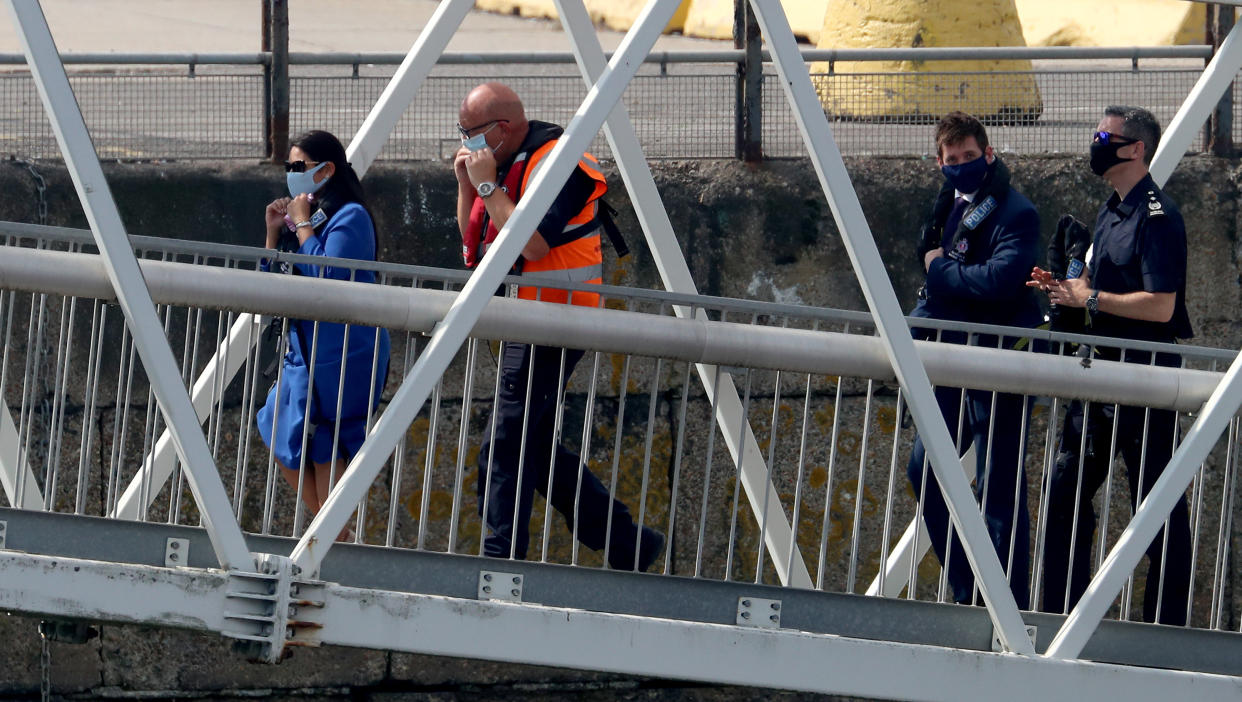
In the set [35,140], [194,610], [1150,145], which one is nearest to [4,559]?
[194,610]

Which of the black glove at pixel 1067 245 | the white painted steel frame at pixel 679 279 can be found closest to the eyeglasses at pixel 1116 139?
the black glove at pixel 1067 245

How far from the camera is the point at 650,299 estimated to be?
4.72 metres

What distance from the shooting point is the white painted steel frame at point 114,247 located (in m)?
4.17

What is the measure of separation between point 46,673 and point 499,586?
9.97 feet

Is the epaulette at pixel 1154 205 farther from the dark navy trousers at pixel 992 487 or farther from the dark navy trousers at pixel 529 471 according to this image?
the dark navy trousers at pixel 529 471

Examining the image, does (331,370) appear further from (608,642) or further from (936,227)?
(936,227)

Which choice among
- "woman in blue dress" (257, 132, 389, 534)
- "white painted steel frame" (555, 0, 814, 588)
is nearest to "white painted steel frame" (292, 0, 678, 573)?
"woman in blue dress" (257, 132, 389, 534)

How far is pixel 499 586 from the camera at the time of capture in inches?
182

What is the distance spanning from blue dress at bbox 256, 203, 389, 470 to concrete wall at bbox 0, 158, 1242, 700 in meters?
1.51

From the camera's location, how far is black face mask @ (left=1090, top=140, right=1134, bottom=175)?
5324 millimetres

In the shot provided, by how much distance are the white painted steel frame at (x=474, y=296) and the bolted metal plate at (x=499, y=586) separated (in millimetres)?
463

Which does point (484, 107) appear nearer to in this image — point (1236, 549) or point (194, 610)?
point (194, 610)

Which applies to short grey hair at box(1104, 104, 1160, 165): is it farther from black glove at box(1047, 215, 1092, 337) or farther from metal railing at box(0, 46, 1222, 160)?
metal railing at box(0, 46, 1222, 160)

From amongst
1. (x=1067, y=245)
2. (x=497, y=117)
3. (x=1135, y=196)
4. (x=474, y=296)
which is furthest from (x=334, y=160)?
(x=1135, y=196)
